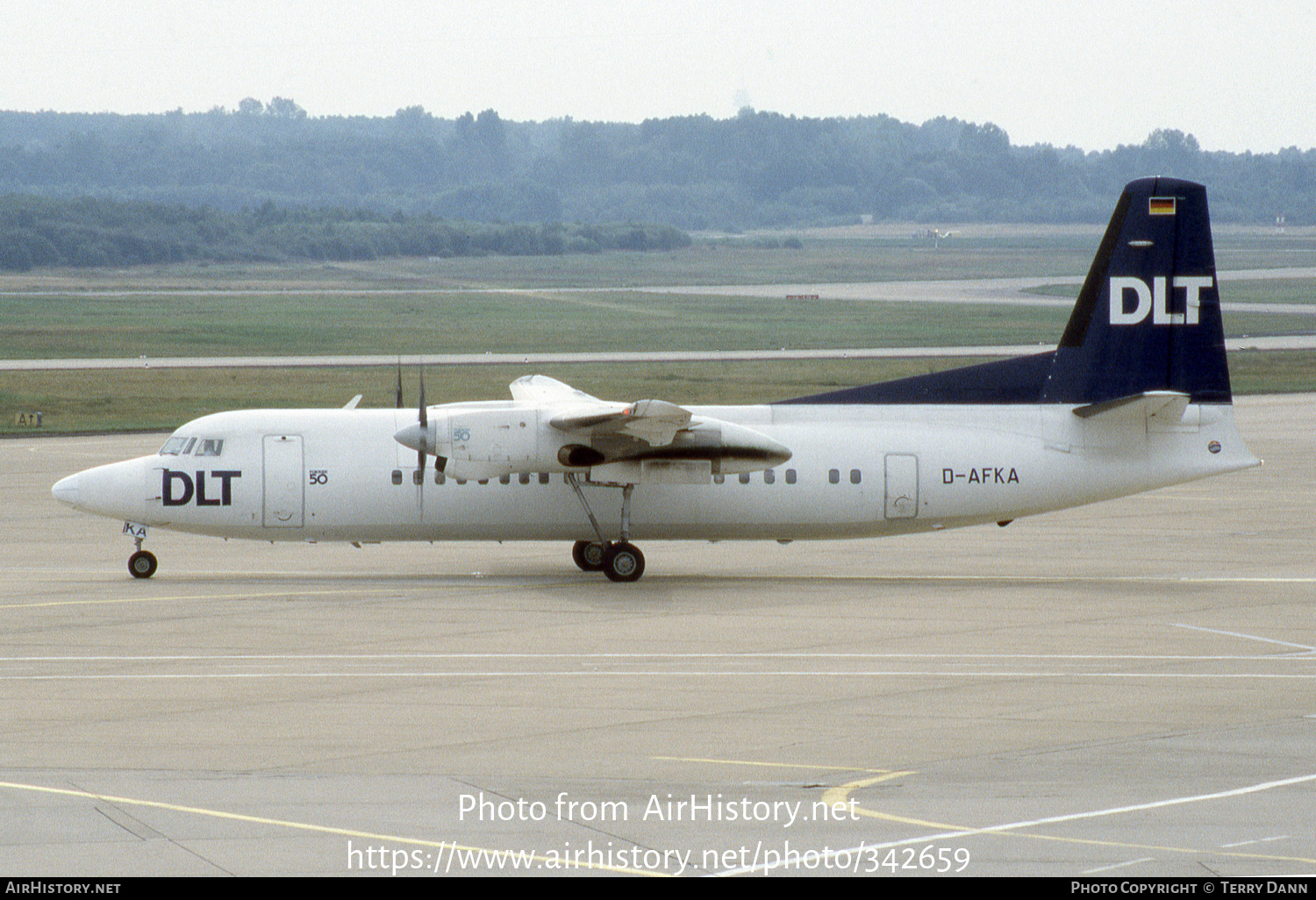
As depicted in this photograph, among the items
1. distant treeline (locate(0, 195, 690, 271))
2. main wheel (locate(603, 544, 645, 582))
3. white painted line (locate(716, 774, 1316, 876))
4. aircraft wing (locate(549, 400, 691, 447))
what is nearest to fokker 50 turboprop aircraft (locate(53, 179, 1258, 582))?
main wheel (locate(603, 544, 645, 582))

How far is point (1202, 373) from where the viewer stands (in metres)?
25.4

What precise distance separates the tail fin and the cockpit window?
14061mm

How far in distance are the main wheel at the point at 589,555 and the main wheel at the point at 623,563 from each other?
1.04 metres

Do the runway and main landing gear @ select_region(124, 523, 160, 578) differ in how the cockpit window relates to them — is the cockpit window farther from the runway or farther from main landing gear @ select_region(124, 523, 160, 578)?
the runway

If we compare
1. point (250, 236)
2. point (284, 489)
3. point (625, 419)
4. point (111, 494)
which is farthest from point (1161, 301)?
point (250, 236)

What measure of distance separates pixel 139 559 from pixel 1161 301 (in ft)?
56.6

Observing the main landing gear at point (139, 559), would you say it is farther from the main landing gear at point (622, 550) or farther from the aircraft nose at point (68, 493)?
the main landing gear at point (622, 550)

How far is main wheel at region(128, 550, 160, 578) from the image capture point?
25172mm

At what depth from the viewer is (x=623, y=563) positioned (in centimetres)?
2455

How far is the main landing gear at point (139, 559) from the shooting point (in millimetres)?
25188

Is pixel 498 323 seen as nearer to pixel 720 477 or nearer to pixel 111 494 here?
pixel 111 494
